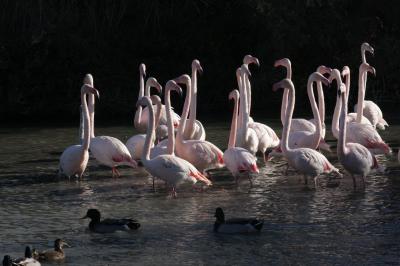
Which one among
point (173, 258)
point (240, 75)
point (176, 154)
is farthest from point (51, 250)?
point (240, 75)

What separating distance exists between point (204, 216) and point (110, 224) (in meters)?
1.14

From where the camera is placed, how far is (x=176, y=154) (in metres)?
12.2

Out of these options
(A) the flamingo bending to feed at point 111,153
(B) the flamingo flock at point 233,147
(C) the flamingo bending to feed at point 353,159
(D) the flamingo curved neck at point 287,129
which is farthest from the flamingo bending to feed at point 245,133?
(C) the flamingo bending to feed at point 353,159

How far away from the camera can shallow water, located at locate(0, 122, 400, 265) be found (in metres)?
8.23

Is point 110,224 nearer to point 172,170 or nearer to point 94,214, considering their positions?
point 94,214

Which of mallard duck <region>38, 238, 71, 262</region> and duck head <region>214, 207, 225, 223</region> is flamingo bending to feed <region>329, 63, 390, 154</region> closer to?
duck head <region>214, 207, 225, 223</region>

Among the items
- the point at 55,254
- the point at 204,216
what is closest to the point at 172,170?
the point at 204,216

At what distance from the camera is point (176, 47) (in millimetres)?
22484

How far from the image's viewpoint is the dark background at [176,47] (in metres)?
21.0

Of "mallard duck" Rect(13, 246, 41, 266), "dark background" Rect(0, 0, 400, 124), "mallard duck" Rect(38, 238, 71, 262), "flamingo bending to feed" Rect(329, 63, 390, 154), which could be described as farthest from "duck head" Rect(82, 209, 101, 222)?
"dark background" Rect(0, 0, 400, 124)

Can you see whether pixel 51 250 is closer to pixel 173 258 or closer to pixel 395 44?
pixel 173 258

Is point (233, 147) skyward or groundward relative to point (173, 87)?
groundward

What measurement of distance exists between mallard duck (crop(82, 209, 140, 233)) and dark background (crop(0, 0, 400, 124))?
434 inches

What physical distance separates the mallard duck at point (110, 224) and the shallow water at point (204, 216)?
7 centimetres
